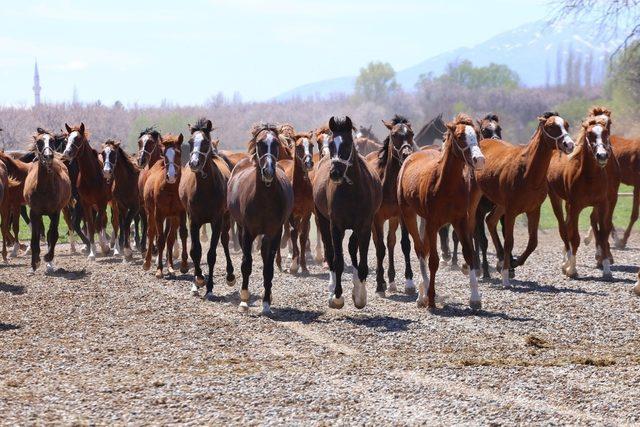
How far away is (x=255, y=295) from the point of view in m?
14.9

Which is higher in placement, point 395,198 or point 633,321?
point 395,198

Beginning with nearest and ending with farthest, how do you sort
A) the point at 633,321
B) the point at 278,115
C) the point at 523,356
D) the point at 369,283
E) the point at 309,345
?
the point at 523,356 < the point at 309,345 < the point at 633,321 < the point at 369,283 < the point at 278,115

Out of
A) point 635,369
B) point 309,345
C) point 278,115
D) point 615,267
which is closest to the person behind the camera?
point 635,369

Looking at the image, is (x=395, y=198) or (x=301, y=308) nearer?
(x=301, y=308)

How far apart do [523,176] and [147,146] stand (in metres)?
7.07

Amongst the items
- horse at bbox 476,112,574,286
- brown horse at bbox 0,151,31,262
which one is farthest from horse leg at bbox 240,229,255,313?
brown horse at bbox 0,151,31,262

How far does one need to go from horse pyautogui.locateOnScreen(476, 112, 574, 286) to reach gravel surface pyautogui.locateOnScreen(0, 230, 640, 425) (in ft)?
3.01

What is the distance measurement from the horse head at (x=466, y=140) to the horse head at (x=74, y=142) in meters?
8.97

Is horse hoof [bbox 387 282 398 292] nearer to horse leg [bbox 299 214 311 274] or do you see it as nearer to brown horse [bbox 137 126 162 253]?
horse leg [bbox 299 214 311 274]

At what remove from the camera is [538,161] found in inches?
605

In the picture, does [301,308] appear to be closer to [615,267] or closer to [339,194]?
[339,194]

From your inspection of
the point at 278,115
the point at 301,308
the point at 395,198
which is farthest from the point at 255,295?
the point at 278,115

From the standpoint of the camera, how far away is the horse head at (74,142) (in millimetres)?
19672

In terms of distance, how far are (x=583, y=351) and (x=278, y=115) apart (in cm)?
11410
